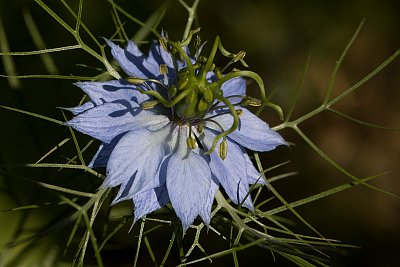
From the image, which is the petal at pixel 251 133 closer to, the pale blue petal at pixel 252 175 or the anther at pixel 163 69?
the pale blue petal at pixel 252 175

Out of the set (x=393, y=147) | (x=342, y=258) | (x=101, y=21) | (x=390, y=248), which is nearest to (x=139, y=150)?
(x=101, y=21)

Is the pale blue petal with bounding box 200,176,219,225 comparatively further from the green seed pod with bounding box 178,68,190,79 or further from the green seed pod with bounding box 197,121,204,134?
the green seed pod with bounding box 178,68,190,79

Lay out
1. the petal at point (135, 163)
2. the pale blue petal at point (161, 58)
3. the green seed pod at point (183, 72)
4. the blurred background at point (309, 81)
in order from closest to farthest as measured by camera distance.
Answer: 1. the petal at point (135, 163)
2. the green seed pod at point (183, 72)
3. the pale blue petal at point (161, 58)
4. the blurred background at point (309, 81)

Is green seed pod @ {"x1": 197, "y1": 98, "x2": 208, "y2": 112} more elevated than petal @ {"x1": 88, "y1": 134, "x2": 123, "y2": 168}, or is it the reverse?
green seed pod @ {"x1": 197, "y1": 98, "x2": 208, "y2": 112}

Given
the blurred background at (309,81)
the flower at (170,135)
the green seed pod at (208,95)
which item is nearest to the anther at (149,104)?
the flower at (170,135)

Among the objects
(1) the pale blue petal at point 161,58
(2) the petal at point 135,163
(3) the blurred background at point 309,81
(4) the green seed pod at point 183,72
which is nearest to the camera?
(2) the petal at point 135,163

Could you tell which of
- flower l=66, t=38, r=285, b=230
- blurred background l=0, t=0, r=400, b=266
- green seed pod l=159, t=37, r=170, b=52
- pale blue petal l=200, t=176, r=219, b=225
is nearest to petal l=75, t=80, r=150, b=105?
flower l=66, t=38, r=285, b=230

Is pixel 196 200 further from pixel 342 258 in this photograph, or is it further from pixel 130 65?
pixel 342 258
